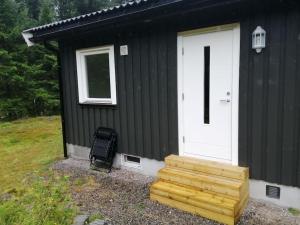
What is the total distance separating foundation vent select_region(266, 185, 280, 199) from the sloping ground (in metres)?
3.74

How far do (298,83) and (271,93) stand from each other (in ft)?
0.99

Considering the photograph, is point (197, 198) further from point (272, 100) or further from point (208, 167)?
point (272, 100)

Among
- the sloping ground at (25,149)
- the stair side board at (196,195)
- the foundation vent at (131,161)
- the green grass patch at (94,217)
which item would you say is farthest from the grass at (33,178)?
the stair side board at (196,195)

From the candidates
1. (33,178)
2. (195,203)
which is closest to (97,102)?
(33,178)

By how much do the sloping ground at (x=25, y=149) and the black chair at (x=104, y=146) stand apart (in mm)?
1177

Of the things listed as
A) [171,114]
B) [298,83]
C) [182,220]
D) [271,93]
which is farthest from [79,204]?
[298,83]

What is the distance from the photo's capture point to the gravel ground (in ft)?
9.84

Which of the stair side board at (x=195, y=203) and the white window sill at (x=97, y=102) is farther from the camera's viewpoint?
the white window sill at (x=97, y=102)

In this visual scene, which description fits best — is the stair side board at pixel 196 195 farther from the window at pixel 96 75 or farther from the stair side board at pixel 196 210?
the window at pixel 96 75

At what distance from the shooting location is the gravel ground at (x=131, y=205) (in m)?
3.00

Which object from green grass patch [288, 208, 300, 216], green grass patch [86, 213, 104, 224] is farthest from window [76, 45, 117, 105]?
green grass patch [288, 208, 300, 216]

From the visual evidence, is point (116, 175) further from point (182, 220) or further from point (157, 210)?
point (182, 220)

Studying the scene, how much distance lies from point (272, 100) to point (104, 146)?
2.93 m

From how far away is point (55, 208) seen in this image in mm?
2299
